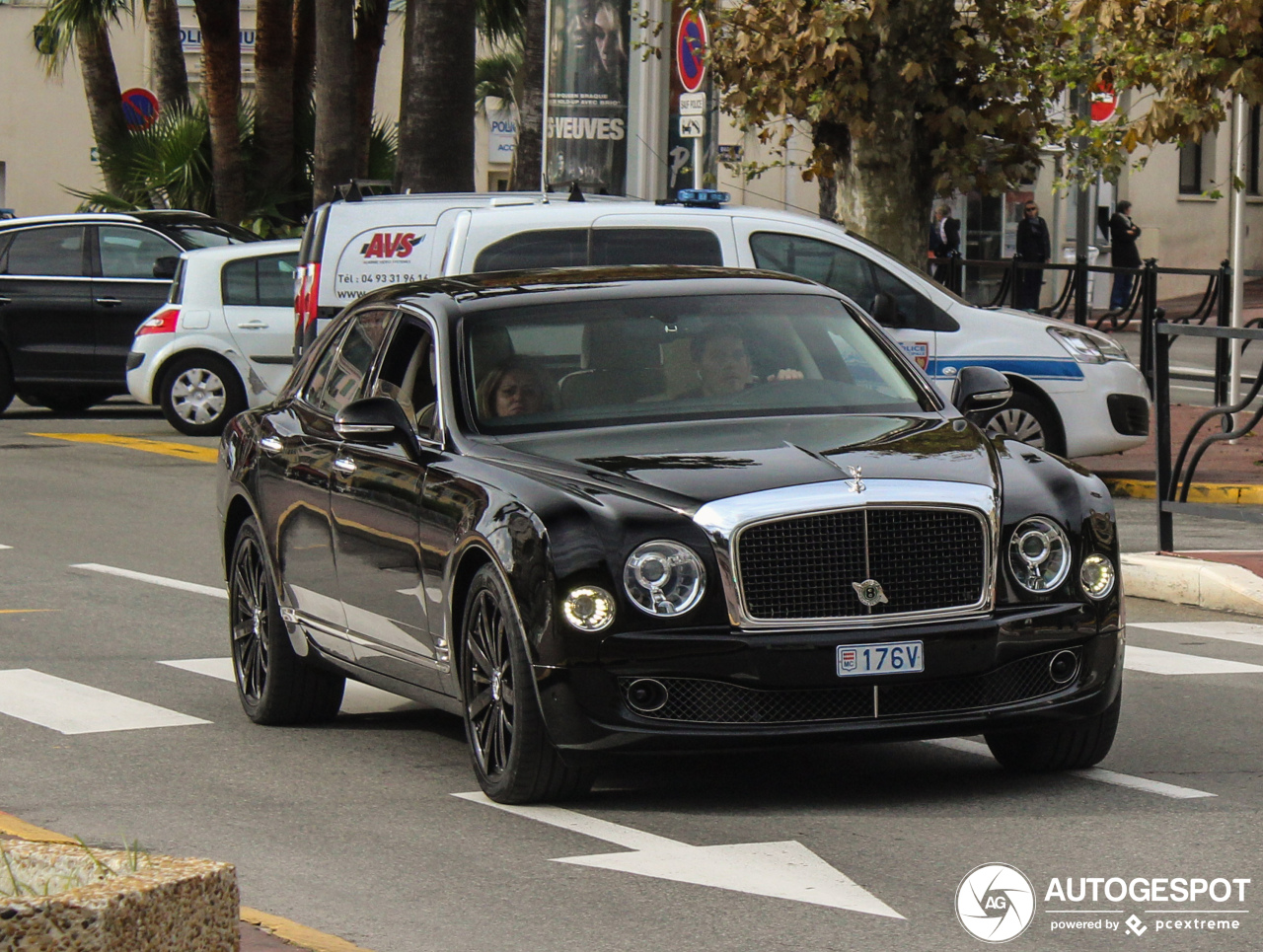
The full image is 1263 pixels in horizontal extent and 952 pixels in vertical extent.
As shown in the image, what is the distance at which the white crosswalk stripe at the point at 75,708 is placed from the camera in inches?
341

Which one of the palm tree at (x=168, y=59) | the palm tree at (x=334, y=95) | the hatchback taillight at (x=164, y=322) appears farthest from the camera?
the palm tree at (x=168, y=59)

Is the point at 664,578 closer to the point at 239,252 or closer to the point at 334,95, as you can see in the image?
the point at 239,252

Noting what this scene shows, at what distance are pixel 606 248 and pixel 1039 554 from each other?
9116 millimetres

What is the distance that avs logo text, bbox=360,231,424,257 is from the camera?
1619 centimetres

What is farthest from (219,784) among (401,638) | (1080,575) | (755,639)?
(1080,575)

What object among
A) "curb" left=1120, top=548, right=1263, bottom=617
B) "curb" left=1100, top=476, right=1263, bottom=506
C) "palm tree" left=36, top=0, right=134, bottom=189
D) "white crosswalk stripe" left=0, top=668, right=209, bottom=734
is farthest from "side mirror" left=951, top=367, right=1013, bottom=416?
"palm tree" left=36, top=0, right=134, bottom=189

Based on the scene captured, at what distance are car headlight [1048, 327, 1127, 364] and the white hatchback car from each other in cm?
756

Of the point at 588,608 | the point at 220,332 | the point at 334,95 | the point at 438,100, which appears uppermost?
the point at 334,95

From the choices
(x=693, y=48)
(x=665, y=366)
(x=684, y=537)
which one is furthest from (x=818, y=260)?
(x=684, y=537)

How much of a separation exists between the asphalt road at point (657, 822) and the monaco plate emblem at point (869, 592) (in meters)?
0.60

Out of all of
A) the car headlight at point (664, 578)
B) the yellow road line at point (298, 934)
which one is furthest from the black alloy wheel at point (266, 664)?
the yellow road line at point (298, 934)

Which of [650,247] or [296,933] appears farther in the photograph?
[650,247]

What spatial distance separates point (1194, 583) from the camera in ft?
38.5

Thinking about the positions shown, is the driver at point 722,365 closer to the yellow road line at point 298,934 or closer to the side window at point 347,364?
the side window at point 347,364
